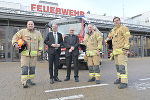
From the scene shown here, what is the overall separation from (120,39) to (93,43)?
106 cm

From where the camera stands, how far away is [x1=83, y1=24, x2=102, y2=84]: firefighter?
6.17 m

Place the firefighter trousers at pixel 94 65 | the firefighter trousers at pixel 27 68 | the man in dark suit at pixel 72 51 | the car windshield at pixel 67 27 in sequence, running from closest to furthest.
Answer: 1. the firefighter trousers at pixel 27 68
2. the firefighter trousers at pixel 94 65
3. the man in dark suit at pixel 72 51
4. the car windshield at pixel 67 27

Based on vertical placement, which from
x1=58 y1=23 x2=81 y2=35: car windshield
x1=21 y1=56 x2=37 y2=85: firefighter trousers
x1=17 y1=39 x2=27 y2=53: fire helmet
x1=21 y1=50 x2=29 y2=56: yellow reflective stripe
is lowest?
x1=21 y1=56 x2=37 y2=85: firefighter trousers

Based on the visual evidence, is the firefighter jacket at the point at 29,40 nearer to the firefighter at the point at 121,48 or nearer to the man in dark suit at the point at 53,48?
the man in dark suit at the point at 53,48

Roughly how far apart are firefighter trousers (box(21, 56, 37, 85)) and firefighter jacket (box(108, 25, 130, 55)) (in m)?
2.62

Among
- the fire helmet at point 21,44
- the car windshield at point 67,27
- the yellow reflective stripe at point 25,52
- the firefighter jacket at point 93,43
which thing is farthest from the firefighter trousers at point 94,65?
the car windshield at point 67,27

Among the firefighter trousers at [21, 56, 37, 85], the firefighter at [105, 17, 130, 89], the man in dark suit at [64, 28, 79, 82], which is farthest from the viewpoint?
the man in dark suit at [64, 28, 79, 82]

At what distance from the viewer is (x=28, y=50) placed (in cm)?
567

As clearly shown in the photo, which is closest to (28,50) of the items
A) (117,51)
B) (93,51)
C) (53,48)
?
(53,48)

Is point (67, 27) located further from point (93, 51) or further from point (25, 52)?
point (25, 52)

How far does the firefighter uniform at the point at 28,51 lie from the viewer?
5.60 m

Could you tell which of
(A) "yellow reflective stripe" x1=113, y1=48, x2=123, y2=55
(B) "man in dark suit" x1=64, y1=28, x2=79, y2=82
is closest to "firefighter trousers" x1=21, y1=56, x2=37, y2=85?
(B) "man in dark suit" x1=64, y1=28, x2=79, y2=82

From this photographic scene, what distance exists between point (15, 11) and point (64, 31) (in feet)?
32.3

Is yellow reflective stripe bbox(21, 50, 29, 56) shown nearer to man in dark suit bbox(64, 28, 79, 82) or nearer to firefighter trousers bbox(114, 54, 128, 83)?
man in dark suit bbox(64, 28, 79, 82)
